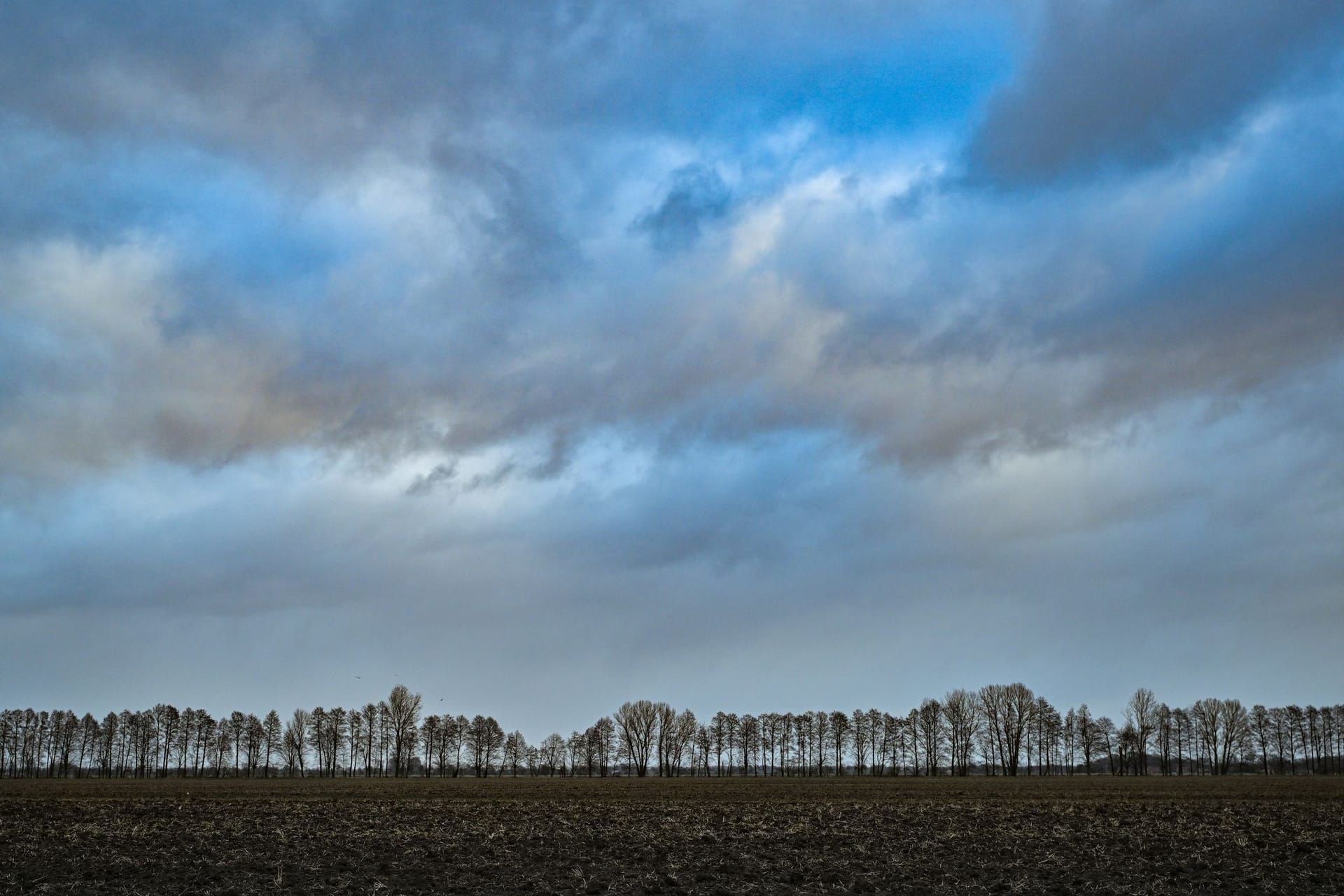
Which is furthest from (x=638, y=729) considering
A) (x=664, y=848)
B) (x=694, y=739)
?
(x=664, y=848)

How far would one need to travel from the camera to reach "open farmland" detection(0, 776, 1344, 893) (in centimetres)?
2570

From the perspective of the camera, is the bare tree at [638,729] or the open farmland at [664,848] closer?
the open farmland at [664,848]

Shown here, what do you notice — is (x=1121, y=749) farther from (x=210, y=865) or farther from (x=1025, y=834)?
(x=210, y=865)

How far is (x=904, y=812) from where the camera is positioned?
43938 millimetres

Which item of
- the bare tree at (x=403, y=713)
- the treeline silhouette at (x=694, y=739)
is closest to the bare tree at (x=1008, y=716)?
the treeline silhouette at (x=694, y=739)

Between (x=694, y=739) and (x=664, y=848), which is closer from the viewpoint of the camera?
(x=664, y=848)

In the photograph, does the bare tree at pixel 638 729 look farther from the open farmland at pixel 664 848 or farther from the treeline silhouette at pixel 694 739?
the open farmland at pixel 664 848

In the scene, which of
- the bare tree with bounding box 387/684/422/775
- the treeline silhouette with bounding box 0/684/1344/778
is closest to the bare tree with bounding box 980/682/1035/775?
the treeline silhouette with bounding box 0/684/1344/778

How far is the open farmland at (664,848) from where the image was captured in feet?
84.3

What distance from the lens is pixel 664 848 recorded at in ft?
101

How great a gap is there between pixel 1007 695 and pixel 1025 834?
149060 mm

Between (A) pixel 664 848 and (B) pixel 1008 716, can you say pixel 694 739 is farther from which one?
(A) pixel 664 848

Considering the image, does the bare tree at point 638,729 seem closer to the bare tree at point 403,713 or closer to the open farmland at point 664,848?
the bare tree at point 403,713

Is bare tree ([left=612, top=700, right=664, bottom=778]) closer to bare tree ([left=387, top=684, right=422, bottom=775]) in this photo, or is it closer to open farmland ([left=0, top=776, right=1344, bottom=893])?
bare tree ([left=387, top=684, right=422, bottom=775])
